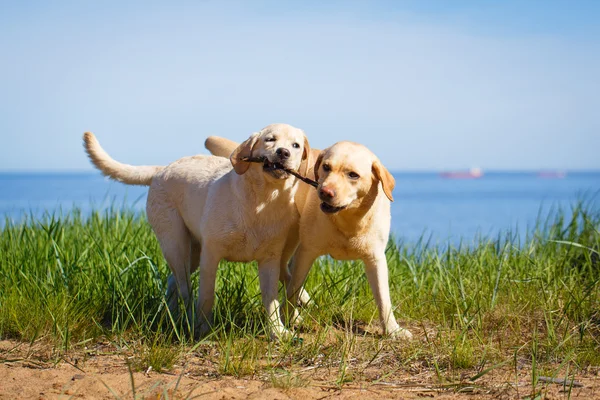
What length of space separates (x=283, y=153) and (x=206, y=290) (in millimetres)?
1042

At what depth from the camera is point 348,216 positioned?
4.25m

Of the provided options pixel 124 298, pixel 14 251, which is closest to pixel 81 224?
pixel 14 251

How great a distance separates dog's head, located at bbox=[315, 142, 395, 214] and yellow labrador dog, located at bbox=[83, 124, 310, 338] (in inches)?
9.7

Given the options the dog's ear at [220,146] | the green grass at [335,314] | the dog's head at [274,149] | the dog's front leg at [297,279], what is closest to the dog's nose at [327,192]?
the dog's head at [274,149]

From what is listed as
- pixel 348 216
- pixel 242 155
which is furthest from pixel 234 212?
pixel 348 216

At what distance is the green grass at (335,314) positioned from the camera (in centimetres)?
386

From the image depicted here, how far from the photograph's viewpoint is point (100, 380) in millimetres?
3346

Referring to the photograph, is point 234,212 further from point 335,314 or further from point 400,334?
point 400,334

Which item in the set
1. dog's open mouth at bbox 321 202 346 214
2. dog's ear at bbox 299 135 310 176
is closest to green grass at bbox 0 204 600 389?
dog's open mouth at bbox 321 202 346 214

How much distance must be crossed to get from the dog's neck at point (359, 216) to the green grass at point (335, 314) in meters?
0.57

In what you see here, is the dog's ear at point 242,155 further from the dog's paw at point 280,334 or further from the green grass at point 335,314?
the dog's paw at point 280,334

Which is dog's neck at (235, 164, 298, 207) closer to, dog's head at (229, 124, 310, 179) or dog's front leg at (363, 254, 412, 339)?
dog's head at (229, 124, 310, 179)

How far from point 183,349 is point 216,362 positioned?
24cm

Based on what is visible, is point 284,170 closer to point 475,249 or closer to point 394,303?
point 394,303
